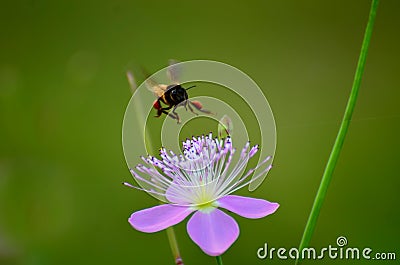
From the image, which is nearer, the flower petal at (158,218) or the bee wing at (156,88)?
the flower petal at (158,218)

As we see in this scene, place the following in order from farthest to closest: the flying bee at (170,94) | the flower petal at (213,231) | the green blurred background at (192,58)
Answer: the green blurred background at (192,58)
the flying bee at (170,94)
the flower petal at (213,231)

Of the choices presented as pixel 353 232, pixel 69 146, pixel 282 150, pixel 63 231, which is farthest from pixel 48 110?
pixel 353 232

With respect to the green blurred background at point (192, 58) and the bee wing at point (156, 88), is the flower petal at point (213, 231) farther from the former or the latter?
the green blurred background at point (192, 58)

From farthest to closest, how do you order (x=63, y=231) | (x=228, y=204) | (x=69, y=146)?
1. (x=69, y=146)
2. (x=63, y=231)
3. (x=228, y=204)

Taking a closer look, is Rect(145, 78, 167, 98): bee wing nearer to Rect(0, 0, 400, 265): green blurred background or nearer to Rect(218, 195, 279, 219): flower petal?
Rect(218, 195, 279, 219): flower petal

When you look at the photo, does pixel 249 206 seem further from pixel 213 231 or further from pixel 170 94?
pixel 170 94

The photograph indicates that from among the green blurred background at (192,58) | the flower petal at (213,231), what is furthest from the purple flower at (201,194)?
the green blurred background at (192,58)

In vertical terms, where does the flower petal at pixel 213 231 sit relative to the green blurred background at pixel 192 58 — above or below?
below

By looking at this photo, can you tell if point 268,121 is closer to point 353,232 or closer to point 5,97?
point 353,232
